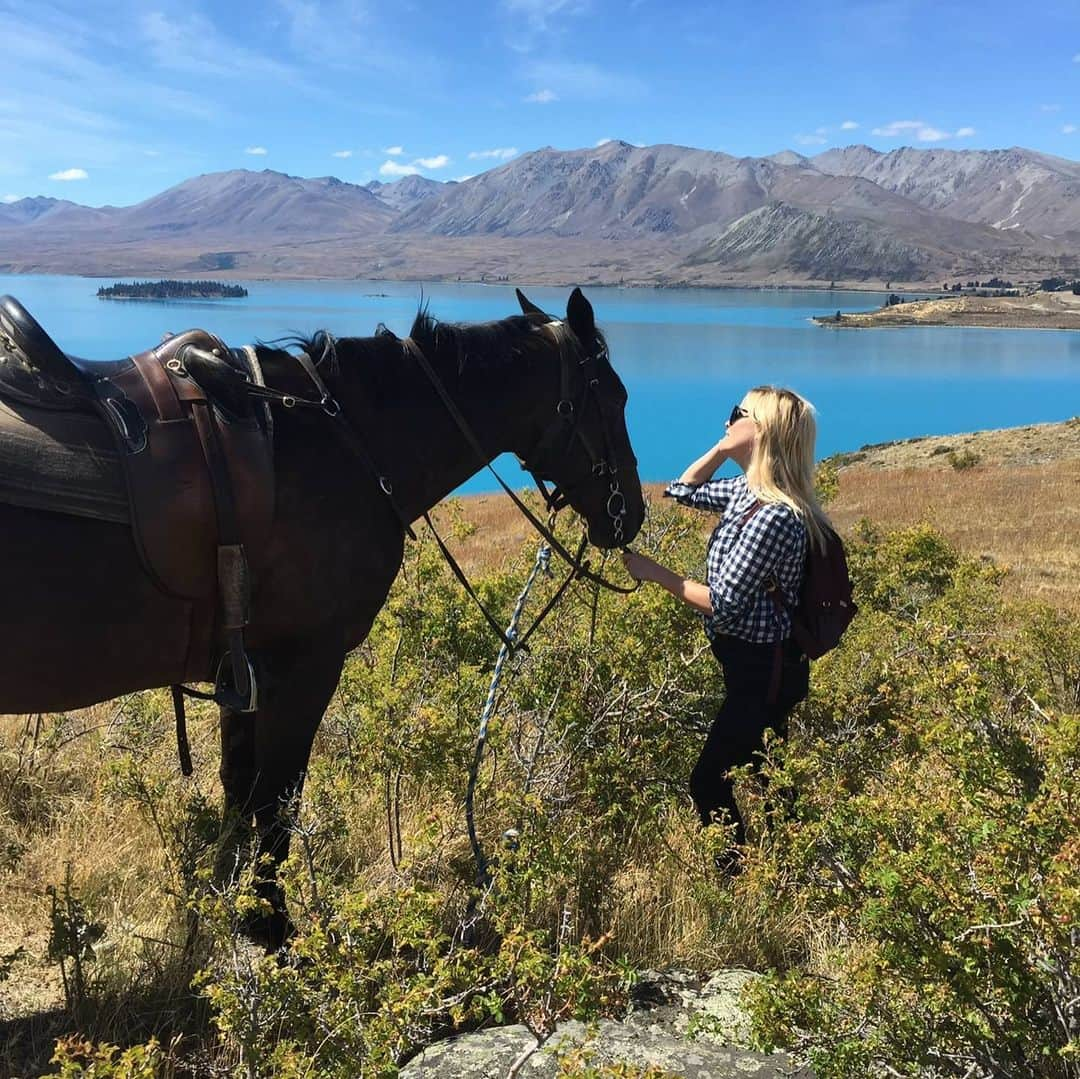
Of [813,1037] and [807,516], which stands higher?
[807,516]

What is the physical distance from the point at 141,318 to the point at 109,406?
76332 millimetres

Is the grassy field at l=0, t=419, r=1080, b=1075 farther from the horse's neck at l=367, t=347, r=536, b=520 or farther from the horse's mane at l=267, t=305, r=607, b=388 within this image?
the horse's mane at l=267, t=305, r=607, b=388

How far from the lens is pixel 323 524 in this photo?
2.67 meters

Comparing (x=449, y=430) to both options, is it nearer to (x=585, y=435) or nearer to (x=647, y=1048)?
(x=585, y=435)

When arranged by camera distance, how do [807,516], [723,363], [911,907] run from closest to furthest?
[911,907] → [807,516] → [723,363]

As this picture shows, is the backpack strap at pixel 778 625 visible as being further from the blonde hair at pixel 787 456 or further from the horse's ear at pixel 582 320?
the horse's ear at pixel 582 320

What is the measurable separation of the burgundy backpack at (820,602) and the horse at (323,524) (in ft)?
2.58

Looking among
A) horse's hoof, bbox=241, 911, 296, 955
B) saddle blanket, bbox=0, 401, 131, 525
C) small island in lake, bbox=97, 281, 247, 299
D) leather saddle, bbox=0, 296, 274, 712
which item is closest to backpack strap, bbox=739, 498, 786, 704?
leather saddle, bbox=0, 296, 274, 712

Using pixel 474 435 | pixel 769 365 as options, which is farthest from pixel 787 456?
pixel 769 365

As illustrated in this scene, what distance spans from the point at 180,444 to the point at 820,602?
225 centimetres

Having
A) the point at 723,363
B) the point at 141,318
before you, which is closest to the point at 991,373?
the point at 723,363

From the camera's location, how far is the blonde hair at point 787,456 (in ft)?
10.1

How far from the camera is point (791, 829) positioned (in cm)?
235

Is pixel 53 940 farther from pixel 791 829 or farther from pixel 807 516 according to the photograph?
pixel 807 516
